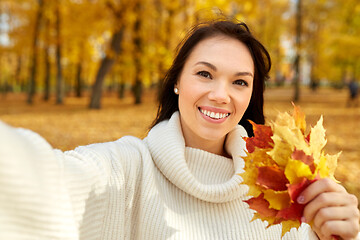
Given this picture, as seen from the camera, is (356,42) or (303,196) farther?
(356,42)

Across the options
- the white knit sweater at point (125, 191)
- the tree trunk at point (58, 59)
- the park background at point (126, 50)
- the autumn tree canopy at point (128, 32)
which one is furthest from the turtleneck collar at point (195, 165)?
the tree trunk at point (58, 59)

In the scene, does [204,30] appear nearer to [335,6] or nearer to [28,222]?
[28,222]

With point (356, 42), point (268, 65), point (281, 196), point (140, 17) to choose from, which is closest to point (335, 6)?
point (356, 42)

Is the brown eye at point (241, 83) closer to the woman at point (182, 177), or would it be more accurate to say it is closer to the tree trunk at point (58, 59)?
the woman at point (182, 177)

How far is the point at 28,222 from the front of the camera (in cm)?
82

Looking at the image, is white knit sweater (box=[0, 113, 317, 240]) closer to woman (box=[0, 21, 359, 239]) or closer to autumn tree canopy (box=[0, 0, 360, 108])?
woman (box=[0, 21, 359, 239])

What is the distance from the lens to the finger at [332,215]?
3.34 ft

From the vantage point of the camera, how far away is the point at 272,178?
107 centimetres

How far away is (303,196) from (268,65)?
155 cm

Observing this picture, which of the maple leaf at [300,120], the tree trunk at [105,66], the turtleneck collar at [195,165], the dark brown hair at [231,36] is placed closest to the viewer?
the maple leaf at [300,120]

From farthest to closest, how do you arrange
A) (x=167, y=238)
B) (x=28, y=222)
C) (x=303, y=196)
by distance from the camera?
1. (x=167, y=238)
2. (x=303, y=196)
3. (x=28, y=222)

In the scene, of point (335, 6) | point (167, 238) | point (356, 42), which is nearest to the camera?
point (167, 238)

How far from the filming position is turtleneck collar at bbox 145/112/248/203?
1.72 m

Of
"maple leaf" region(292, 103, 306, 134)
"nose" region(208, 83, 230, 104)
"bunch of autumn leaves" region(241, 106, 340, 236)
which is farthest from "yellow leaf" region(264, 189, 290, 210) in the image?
"nose" region(208, 83, 230, 104)
